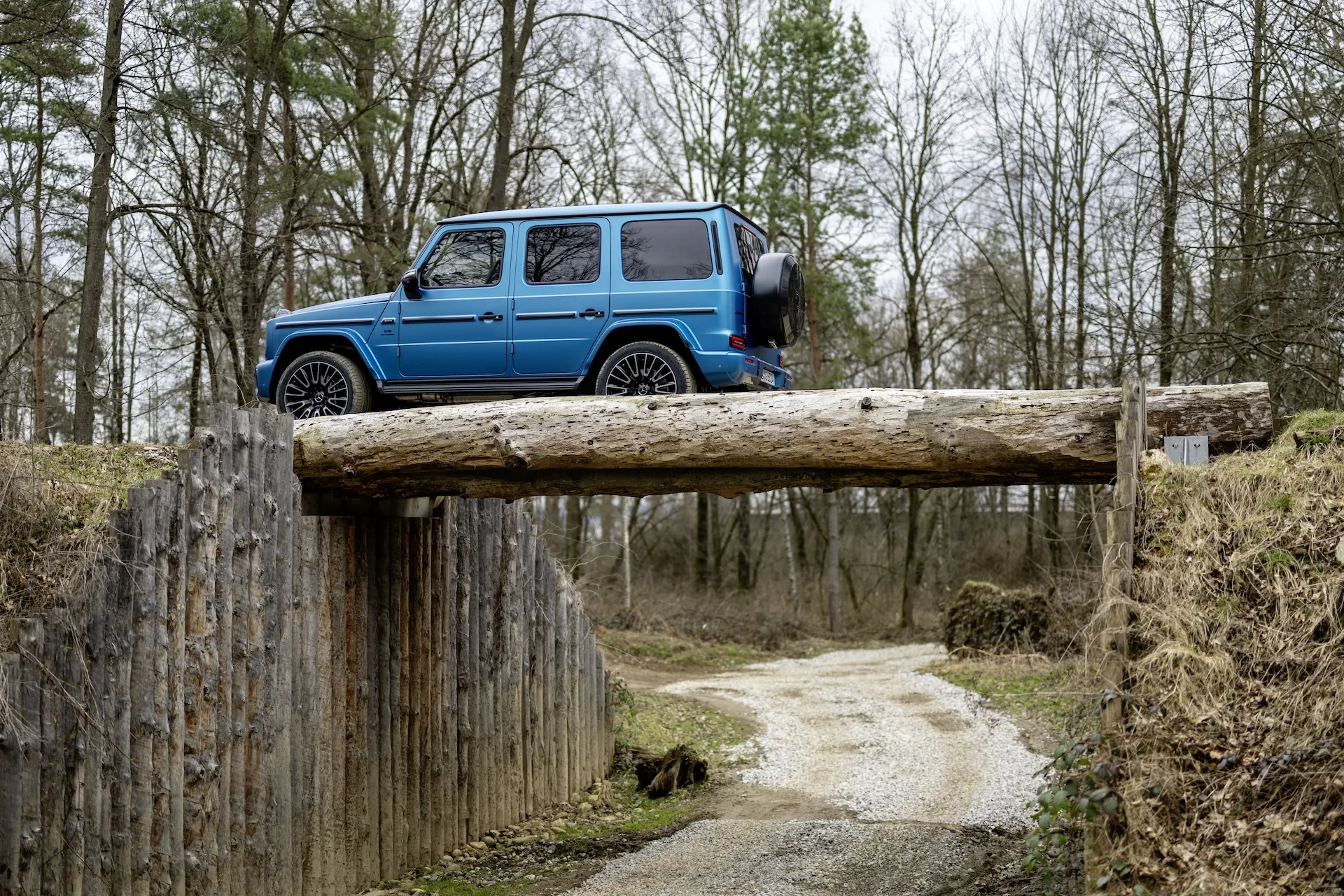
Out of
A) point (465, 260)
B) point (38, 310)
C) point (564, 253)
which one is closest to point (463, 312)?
point (465, 260)

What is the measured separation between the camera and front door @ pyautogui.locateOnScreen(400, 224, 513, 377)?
934cm

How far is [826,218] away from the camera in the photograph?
2477 centimetres

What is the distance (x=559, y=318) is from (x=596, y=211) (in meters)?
0.96

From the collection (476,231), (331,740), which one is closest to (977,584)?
(476,231)

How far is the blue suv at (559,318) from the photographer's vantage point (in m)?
8.92

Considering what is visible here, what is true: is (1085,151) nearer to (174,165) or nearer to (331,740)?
(174,165)

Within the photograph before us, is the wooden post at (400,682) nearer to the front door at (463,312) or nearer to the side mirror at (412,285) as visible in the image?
the front door at (463,312)

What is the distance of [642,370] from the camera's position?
8961 millimetres

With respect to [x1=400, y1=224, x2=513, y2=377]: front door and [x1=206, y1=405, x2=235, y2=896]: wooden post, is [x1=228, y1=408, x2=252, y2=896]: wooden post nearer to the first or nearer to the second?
[x1=206, y1=405, x2=235, y2=896]: wooden post

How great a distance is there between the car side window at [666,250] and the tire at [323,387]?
97.9 inches

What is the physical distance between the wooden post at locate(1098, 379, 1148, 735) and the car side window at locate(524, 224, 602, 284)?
4.78m

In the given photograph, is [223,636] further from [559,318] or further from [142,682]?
[559,318]

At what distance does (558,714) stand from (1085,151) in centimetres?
Result: 1887

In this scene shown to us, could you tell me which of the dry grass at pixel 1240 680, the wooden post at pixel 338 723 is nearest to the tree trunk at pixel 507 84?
the wooden post at pixel 338 723
